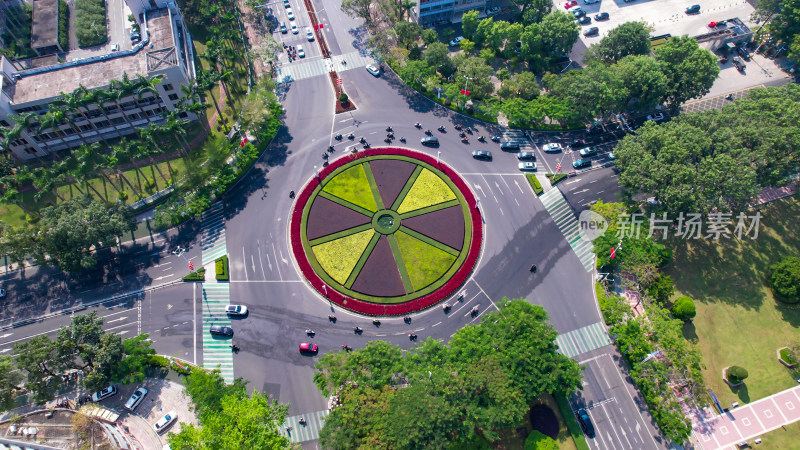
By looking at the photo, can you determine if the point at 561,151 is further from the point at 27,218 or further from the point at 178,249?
the point at 27,218

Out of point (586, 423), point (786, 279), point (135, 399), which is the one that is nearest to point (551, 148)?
point (786, 279)

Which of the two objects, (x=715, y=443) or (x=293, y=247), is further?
(x=293, y=247)

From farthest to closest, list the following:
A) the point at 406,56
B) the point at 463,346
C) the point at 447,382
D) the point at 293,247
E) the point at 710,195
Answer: the point at 406,56
the point at 293,247
the point at 710,195
the point at 463,346
the point at 447,382

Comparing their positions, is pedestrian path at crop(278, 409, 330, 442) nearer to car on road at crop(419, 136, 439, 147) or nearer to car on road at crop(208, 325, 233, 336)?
car on road at crop(208, 325, 233, 336)

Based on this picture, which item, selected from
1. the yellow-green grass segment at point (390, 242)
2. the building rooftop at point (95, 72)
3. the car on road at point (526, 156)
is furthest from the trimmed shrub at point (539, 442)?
the building rooftop at point (95, 72)

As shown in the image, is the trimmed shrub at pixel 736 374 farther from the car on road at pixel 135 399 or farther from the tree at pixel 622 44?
the car on road at pixel 135 399

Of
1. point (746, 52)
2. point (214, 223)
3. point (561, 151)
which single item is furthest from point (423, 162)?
point (746, 52)

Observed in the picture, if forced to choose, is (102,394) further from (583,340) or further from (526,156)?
(526,156)
